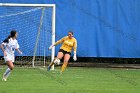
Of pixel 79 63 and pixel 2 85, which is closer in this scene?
pixel 2 85

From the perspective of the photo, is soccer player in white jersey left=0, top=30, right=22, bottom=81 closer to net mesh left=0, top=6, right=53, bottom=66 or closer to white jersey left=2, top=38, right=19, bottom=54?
white jersey left=2, top=38, right=19, bottom=54

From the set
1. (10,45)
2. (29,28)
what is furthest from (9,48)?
(29,28)

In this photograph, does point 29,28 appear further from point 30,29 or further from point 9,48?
point 9,48

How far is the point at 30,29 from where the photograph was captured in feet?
88.4

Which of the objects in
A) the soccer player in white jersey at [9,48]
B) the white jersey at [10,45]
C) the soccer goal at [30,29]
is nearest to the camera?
the soccer player in white jersey at [9,48]

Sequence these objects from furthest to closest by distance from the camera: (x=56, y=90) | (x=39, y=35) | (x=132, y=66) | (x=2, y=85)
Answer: (x=132, y=66)
(x=39, y=35)
(x=2, y=85)
(x=56, y=90)

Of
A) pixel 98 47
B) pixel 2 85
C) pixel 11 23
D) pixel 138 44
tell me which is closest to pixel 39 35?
pixel 11 23

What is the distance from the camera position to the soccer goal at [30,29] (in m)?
26.8

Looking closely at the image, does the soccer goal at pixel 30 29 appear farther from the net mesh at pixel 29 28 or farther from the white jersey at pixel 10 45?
the white jersey at pixel 10 45

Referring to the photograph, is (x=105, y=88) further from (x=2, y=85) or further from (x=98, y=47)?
(x=98, y=47)

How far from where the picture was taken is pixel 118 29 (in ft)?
90.8

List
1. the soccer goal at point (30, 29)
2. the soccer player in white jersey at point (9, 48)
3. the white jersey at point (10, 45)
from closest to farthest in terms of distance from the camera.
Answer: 1. the soccer player in white jersey at point (9, 48)
2. the white jersey at point (10, 45)
3. the soccer goal at point (30, 29)

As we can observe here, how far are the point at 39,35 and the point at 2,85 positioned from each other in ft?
34.5

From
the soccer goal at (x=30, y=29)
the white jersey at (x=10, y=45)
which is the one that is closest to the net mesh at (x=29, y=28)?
the soccer goal at (x=30, y=29)
